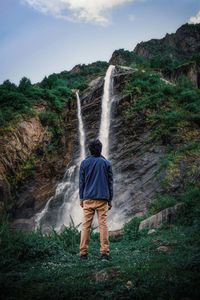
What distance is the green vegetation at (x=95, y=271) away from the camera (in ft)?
13.9

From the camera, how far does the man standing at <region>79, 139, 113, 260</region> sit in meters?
7.09

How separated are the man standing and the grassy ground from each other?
0.47 m

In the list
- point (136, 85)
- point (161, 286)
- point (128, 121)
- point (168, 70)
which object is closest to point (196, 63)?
point (168, 70)

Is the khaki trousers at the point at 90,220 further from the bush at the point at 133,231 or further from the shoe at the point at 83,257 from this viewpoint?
the bush at the point at 133,231

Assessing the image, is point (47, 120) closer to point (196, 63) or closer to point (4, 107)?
point (4, 107)

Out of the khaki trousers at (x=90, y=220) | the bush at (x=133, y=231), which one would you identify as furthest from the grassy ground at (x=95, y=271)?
the bush at (x=133, y=231)

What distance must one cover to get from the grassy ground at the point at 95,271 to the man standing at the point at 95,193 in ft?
1.54

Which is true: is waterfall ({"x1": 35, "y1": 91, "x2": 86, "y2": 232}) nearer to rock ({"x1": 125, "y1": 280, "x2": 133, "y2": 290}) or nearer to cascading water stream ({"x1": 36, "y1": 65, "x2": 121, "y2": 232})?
cascading water stream ({"x1": 36, "y1": 65, "x2": 121, "y2": 232})

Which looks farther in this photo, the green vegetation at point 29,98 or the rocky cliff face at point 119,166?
the green vegetation at point 29,98

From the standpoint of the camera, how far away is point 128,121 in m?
23.5

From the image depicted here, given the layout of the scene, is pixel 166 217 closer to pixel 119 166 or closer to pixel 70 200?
pixel 119 166

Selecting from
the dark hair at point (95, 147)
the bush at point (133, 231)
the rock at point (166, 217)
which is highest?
the dark hair at point (95, 147)

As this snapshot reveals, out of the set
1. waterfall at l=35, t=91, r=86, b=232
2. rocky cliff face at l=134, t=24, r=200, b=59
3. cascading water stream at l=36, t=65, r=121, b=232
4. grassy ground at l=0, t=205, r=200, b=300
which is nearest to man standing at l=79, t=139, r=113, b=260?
grassy ground at l=0, t=205, r=200, b=300

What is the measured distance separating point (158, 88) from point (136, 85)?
1.50 m
